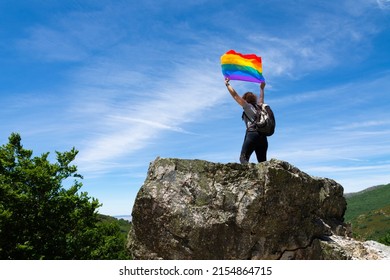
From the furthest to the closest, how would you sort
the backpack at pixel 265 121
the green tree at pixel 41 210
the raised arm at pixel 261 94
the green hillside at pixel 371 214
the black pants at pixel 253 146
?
the green hillside at pixel 371 214 < the green tree at pixel 41 210 < the raised arm at pixel 261 94 < the black pants at pixel 253 146 < the backpack at pixel 265 121

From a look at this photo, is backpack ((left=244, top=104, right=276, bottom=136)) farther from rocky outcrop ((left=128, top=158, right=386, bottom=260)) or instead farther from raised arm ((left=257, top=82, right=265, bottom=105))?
rocky outcrop ((left=128, top=158, right=386, bottom=260))

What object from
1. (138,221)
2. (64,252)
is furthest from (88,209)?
(138,221)

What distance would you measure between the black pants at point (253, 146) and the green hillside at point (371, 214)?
75.1 meters

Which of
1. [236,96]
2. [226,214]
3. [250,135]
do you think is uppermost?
[236,96]

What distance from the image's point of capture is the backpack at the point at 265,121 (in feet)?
39.5

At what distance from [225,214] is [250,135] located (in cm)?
272

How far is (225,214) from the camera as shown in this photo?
1072 centimetres

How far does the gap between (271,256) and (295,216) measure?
134 centimetres

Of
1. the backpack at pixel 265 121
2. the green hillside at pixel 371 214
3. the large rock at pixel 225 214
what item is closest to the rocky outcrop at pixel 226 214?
the large rock at pixel 225 214

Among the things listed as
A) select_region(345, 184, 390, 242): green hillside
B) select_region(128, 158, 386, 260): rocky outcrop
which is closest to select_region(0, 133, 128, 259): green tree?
select_region(128, 158, 386, 260): rocky outcrop

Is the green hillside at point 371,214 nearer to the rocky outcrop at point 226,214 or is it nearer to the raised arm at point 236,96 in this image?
the rocky outcrop at point 226,214

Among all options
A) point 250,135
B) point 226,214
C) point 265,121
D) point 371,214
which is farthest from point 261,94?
point 371,214

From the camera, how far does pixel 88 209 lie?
32594 millimetres

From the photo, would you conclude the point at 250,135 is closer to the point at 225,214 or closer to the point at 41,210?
the point at 225,214
